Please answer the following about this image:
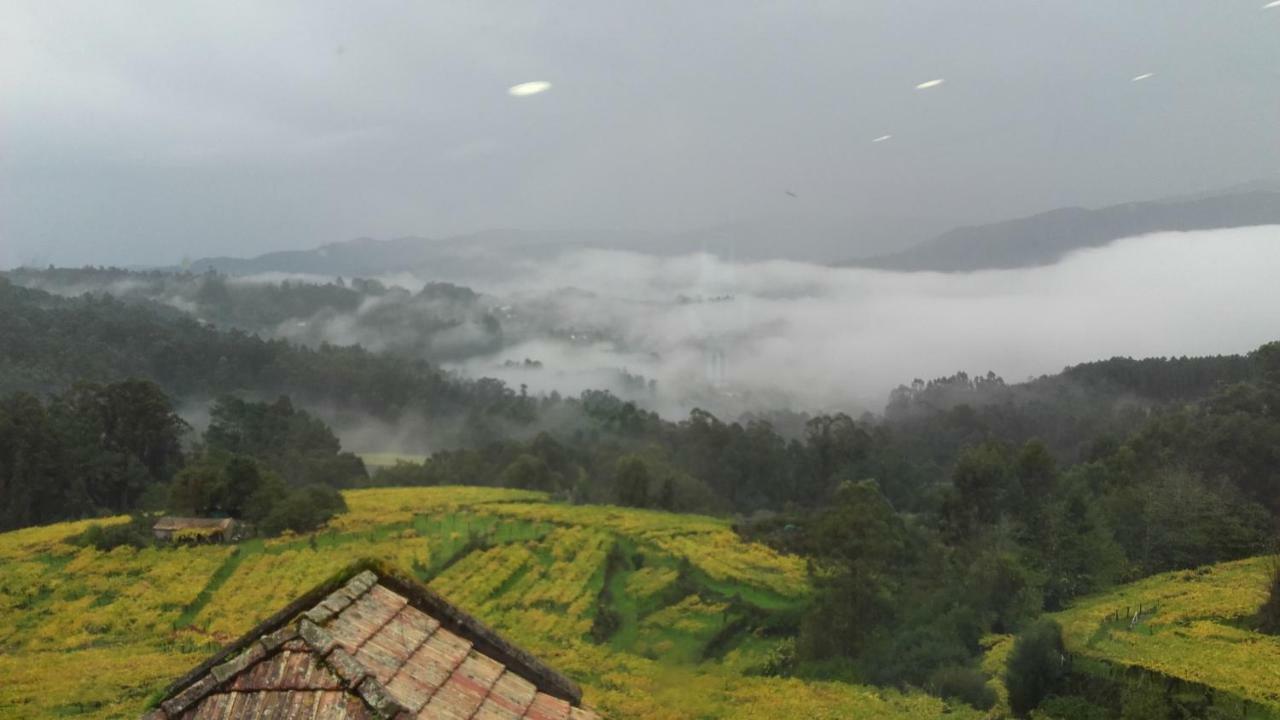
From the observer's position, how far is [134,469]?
3331 cm

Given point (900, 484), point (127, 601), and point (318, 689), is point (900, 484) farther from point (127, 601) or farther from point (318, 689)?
point (318, 689)

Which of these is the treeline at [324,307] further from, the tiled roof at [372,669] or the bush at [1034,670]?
the tiled roof at [372,669]

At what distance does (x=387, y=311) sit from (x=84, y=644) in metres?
129

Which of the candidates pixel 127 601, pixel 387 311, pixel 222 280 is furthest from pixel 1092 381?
pixel 222 280

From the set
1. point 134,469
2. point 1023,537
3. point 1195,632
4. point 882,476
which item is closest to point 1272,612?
point 1195,632

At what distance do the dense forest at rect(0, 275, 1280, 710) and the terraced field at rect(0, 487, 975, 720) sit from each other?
1.59 metres

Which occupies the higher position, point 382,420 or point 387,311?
point 387,311

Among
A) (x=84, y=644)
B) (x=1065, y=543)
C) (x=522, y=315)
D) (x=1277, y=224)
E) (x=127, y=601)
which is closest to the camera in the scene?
(x=84, y=644)

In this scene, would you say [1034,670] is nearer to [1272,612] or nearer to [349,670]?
[1272,612]

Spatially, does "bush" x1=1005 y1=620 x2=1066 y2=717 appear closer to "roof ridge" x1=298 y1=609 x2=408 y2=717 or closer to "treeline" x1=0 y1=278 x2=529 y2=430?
"roof ridge" x1=298 y1=609 x2=408 y2=717

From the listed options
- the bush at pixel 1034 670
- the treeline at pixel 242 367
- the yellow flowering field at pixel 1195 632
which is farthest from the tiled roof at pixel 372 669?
the treeline at pixel 242 367

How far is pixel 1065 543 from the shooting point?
19922 mm

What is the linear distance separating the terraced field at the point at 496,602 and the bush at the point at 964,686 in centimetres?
54

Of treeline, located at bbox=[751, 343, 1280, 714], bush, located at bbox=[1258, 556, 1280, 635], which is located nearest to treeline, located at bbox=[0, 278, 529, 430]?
treeline, located at bbox=[751, 343, 1280, 714]
